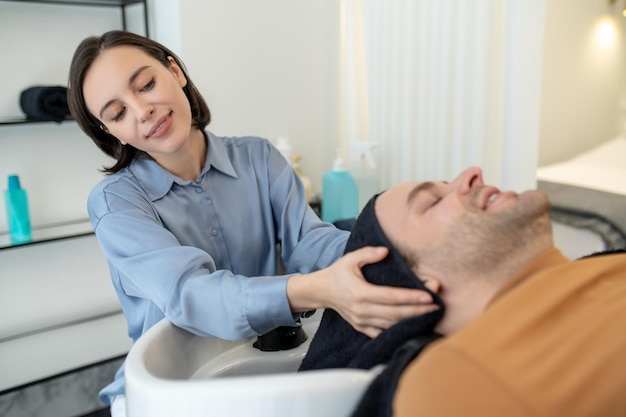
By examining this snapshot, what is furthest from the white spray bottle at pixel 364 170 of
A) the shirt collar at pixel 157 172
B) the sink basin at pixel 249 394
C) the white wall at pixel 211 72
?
the sink basin at pixel 249 394

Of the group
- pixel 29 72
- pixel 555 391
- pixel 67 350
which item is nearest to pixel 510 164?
pixel 555 391

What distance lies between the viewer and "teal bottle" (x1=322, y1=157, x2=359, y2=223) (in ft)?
6.36

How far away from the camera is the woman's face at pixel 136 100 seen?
1098 mm

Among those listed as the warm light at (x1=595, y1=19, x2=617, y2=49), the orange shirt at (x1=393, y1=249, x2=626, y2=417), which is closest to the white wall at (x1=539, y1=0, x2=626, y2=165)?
the warm light at (x1=595, y1=19, x2=617, y2=49)

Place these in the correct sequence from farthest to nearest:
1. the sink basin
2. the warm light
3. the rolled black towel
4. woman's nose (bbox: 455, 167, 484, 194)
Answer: the warm light → the rolled black towel → woman's nose (bbox: 455, 167, 484, 194) → the sink basin

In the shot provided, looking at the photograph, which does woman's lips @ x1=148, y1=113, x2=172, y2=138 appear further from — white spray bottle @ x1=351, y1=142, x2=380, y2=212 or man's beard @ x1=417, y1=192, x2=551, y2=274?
white spray bottle @ x1=351, y1=142, x2=380, y2=212

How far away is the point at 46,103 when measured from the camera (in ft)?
5.58

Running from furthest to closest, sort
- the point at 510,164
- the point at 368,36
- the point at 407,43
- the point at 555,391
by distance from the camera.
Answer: the point at 368,36
the point at 407,43
the point at 510,164
the point at 555,391

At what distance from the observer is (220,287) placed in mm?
890

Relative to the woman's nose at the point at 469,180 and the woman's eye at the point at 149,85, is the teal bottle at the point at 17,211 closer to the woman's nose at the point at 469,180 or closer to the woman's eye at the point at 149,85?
the woman's eye at the point at 149,85

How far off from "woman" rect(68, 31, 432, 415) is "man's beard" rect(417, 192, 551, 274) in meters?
0.07

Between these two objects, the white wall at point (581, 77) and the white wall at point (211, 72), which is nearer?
the white wall at point (211, 72)

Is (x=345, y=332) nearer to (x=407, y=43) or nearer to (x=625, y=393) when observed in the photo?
(x=625, y=393)

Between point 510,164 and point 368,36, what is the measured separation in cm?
67
